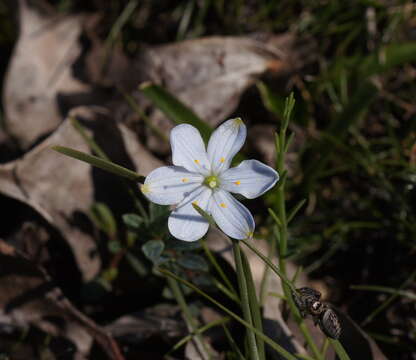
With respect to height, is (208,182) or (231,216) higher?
(208,182)

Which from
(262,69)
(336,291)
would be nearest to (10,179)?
(262,69)

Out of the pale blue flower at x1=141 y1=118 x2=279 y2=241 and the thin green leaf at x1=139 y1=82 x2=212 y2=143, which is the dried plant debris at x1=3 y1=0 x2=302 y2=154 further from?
the pale blue flower at x1=141 y1=118 x2=279 y2=241

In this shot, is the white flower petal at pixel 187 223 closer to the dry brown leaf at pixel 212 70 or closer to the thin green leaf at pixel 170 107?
the thin green leaf at pixel 170 107

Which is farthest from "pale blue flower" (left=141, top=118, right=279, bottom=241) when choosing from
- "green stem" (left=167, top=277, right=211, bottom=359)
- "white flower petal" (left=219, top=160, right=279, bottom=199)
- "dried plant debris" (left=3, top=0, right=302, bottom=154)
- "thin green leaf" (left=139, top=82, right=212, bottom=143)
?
"dried plant debris" (left=3, top=0, right=302, bottom=154)

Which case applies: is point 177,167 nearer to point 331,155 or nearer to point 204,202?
point 204,202

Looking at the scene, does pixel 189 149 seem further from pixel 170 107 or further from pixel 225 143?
pixel 170 107

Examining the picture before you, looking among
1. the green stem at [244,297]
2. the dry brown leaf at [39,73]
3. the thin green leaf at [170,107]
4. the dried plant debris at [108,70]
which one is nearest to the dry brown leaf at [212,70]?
the dried plant debris at [108,70]

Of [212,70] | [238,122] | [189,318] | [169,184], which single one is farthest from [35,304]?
[212,70]
